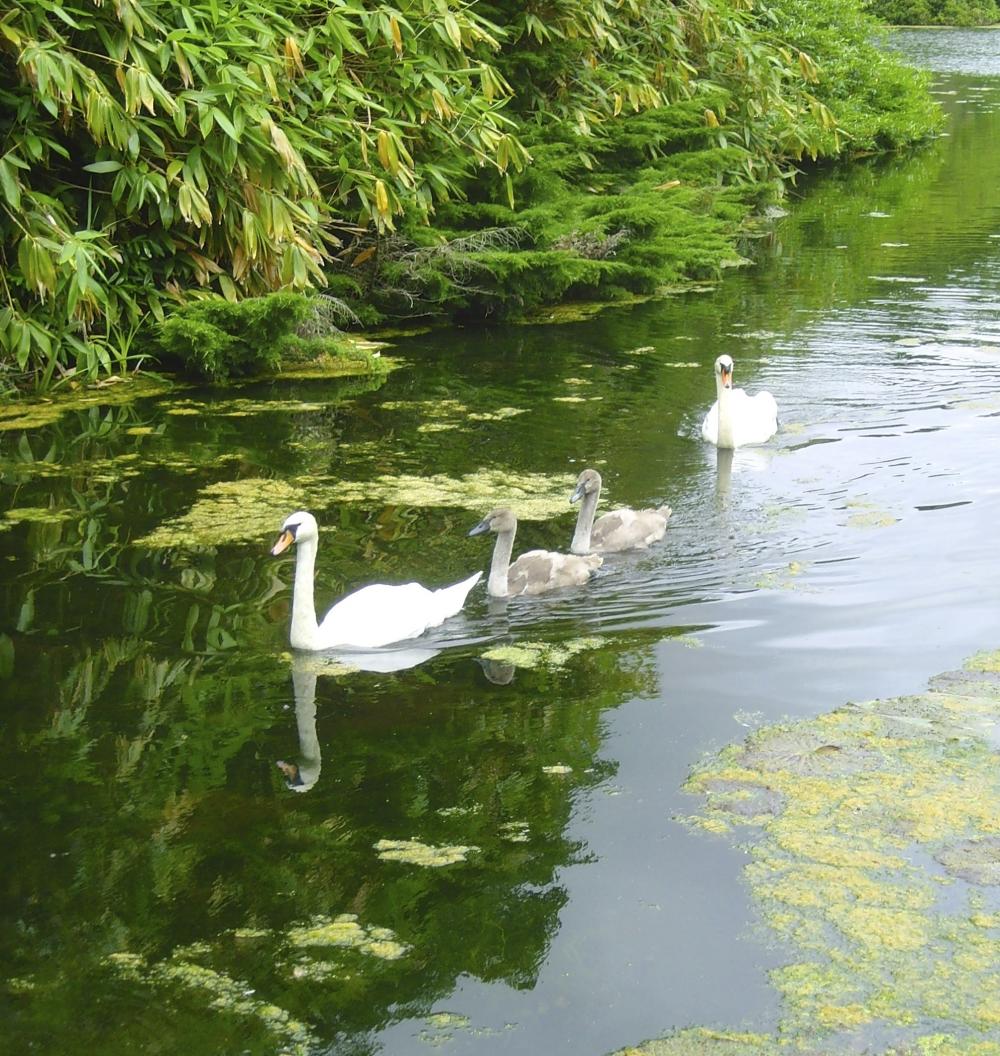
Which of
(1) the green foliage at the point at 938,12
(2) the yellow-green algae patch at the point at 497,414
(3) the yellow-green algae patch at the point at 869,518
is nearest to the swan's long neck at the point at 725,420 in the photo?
(3) the yellow-green algae patch at the point at 869,518

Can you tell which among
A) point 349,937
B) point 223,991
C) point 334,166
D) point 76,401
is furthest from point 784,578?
point 334,166

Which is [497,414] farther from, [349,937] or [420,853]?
[349,937]

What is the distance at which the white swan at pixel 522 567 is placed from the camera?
7473mm

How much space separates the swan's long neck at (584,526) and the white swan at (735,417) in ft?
6.47

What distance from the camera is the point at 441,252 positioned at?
13828 mm

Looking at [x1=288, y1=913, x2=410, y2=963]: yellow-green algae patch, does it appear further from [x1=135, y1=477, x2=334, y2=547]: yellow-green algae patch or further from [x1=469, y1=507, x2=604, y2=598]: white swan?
[x1=135, y1=477, x2=334, y2=547]: yellow-green algae patch

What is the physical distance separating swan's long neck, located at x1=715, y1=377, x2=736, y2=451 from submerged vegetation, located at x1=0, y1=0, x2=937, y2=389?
355cm

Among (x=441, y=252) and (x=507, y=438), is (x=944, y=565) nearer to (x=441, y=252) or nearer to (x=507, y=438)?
(x=507, y=438)

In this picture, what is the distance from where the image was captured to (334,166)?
1213 centimetres

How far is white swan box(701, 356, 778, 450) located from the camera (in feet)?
31.7

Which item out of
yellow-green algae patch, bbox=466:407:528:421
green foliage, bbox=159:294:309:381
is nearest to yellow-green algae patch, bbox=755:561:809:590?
yellow-green algae patch, bbox=466:407:528:421

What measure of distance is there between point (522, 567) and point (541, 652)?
87cm

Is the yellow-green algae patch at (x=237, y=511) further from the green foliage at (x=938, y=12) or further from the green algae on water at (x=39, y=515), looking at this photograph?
the green foliage at (x=938, y=12)

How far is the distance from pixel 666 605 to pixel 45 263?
5124 millimetres
